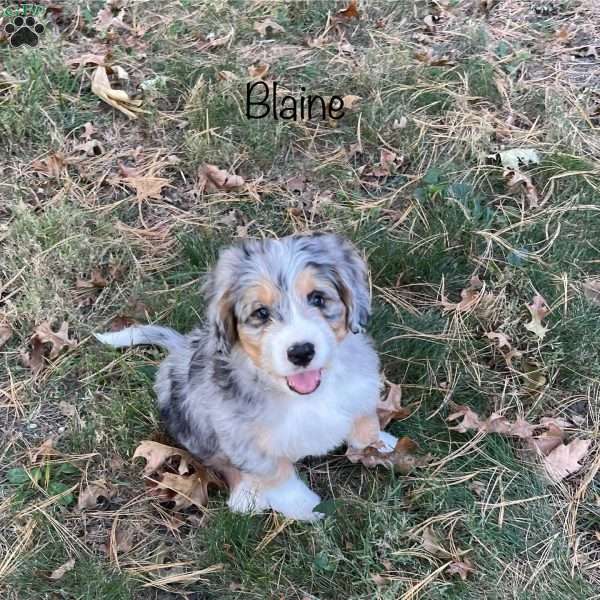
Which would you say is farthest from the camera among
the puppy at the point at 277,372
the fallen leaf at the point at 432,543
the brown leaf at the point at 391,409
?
the brown leaf at the point at 391,409

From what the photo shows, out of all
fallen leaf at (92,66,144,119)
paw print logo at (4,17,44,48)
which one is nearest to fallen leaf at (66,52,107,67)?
fallen leaf at (92,66,144,119)

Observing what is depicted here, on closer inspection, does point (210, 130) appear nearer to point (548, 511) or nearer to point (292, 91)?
point (292, 91)

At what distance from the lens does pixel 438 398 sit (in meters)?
3.56

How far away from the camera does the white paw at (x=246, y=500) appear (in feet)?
10.3

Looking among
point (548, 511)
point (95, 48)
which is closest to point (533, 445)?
point (548, 511)

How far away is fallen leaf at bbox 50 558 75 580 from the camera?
3086 millimetres

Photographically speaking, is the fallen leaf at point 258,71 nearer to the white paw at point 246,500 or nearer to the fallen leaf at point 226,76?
the fallen leaf at point 226,76

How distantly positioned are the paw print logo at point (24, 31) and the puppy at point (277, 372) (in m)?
3.62

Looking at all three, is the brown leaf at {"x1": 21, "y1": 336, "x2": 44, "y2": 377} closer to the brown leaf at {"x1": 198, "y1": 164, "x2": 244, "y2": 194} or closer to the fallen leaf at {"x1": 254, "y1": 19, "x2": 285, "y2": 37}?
the brown leaf at {"x1": 198, "y1": 164, "x2": 244, "y2": 194}

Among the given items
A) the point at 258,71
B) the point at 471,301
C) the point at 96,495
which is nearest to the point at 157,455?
the point at 96,495

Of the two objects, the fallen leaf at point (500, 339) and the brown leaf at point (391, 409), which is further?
the fallen leaf at point (500, 339)

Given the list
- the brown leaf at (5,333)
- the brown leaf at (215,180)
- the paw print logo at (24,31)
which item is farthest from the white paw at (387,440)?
the paw print logo at (24,31)

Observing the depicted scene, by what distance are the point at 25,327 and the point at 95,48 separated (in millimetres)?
2670

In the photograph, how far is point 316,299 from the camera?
2721mm
